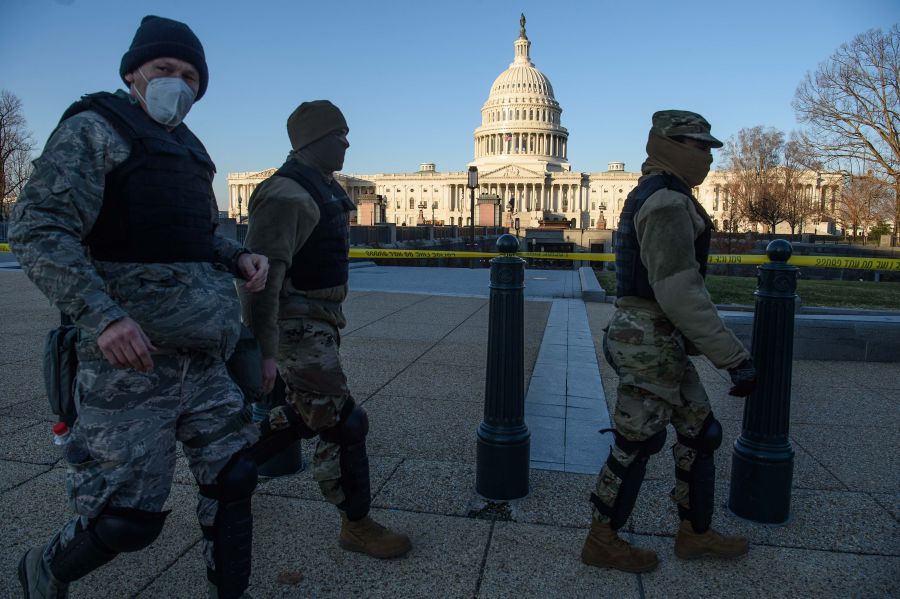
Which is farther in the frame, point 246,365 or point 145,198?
point 246,365

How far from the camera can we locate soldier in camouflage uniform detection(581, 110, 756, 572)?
8.61 feet

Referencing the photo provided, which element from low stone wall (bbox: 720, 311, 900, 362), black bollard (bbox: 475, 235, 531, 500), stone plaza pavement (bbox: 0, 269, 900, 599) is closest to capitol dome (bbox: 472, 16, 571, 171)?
low stone wall (bbox: 720, 311, 900, 362)

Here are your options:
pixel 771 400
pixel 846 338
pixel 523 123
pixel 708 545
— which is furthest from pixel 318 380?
pixel 523 123

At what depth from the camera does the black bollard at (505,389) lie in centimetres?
343

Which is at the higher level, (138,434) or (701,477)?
(138,434)

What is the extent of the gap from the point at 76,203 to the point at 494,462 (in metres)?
2.30

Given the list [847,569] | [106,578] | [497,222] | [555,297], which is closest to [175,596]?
[106,578]

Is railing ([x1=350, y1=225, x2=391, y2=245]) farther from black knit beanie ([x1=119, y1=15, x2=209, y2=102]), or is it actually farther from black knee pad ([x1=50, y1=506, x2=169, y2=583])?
black knee pad ([x1=50, y1=506, x2=169, y2=583])

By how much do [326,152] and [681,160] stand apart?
1.52 m

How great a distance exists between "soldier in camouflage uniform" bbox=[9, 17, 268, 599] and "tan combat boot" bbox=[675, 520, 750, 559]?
1.89 metres

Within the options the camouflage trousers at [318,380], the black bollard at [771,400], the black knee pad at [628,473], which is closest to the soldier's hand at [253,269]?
the camouflage trousers at [318,380]

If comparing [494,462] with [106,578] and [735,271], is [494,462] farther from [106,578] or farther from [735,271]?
[735,271]

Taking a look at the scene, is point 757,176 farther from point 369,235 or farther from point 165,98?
point 165,98

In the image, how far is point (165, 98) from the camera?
2.22 meters
